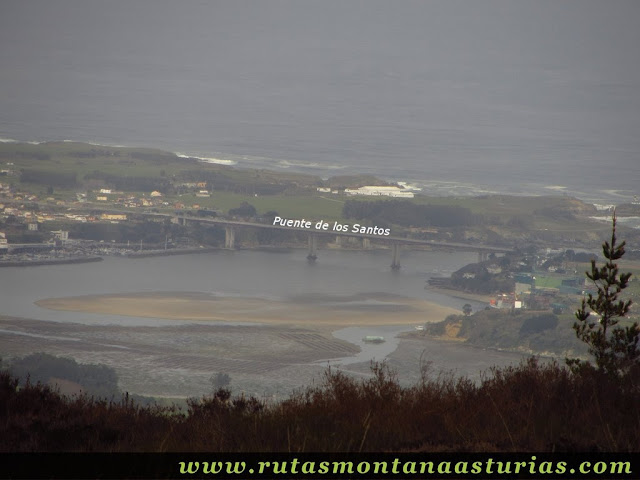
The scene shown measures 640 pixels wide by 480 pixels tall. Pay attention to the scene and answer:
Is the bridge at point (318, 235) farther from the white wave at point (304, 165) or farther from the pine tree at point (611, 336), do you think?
the pine tree at point (611, 336)

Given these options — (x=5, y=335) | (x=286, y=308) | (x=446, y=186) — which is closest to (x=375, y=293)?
(x=286, y=308)

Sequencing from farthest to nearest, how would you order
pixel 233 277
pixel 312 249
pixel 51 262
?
pixel 312 249 → pixel 51 262 → pixel 233 277

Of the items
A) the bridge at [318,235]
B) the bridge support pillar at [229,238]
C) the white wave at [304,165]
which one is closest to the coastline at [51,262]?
the bridge at [318,235]

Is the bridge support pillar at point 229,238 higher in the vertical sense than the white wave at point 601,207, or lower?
lower

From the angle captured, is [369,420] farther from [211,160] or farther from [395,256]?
[211,160]

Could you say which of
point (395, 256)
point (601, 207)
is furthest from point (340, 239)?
point (601, 207)
